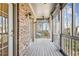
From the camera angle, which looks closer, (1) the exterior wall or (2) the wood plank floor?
(1) the exterior wall

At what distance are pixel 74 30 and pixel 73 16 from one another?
470mm

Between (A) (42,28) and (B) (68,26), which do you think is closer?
(B) (68,26)

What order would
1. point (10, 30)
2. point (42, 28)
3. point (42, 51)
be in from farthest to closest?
point (42, 28) < point (42, 51) < point (10, 30)

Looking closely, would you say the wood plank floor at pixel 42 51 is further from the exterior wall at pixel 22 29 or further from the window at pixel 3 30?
the window at pixel 3 30

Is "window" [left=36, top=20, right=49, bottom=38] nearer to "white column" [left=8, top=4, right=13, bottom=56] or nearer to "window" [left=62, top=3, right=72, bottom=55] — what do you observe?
"window" [left=62, top=3, right=72, bottom=55]

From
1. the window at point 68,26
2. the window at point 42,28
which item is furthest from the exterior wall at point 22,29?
the window at point 42,28

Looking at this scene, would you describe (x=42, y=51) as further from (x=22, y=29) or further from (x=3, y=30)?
(x=3, y=30)

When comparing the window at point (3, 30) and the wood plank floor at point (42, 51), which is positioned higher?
the window at point (3, 30)

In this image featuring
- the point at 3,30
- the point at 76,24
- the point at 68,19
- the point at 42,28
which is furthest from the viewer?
the point at 42,28

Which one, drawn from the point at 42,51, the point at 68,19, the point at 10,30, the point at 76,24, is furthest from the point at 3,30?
the point at 42,51

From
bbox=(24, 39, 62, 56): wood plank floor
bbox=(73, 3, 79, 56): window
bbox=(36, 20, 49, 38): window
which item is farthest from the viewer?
bbox=(36, 20, 49, 38): window

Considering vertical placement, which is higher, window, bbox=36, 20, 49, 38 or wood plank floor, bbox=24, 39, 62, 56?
window, bbox=36, 20, 49, 38

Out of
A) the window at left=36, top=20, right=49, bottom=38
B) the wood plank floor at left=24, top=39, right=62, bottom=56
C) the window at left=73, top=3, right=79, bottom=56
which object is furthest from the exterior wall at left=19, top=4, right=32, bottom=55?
the window at left=36, top=20, right=49, bottom=38

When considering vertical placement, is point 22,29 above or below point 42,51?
above
